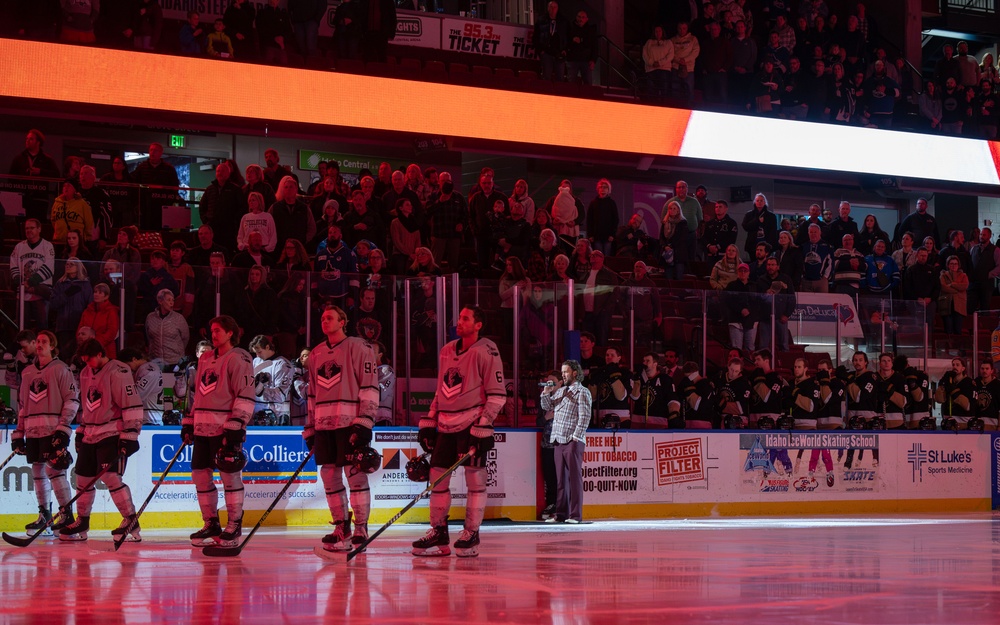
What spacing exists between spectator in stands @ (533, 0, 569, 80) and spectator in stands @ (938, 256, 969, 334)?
23.4 feet

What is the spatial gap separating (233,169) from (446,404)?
7492mm

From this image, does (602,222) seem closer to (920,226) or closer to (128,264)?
(920,226)

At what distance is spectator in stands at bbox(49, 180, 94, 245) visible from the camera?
15.0m

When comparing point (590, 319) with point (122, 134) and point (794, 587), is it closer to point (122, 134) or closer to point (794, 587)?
point (794, 587)

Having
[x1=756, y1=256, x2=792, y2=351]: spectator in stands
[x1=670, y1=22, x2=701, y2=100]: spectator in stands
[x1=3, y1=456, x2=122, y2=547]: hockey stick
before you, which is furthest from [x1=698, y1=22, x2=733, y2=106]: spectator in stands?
[x1=3, y1=456, x2=122, y2=547]: hockey stick

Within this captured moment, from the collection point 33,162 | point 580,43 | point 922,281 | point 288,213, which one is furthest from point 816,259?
point 33,162

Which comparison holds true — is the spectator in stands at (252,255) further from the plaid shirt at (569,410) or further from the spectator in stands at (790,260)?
the spectator in stands at (790,260)

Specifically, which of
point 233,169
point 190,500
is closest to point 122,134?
point 233,169

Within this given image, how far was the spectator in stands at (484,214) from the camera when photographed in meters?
17.4

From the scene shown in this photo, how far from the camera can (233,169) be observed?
53.6 ft

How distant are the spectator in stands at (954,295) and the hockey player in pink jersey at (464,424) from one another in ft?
39.0

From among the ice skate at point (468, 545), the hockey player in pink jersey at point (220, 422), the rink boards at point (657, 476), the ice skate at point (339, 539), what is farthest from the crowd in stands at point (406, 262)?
Answer: the ice skate at point (468, 545)

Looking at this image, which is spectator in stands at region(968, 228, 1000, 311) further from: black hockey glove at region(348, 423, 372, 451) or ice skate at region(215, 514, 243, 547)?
ice skate at region(215, 514, 243, 547)

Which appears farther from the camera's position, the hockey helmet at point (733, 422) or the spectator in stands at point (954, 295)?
the spectator in stands at point (954, 295)
